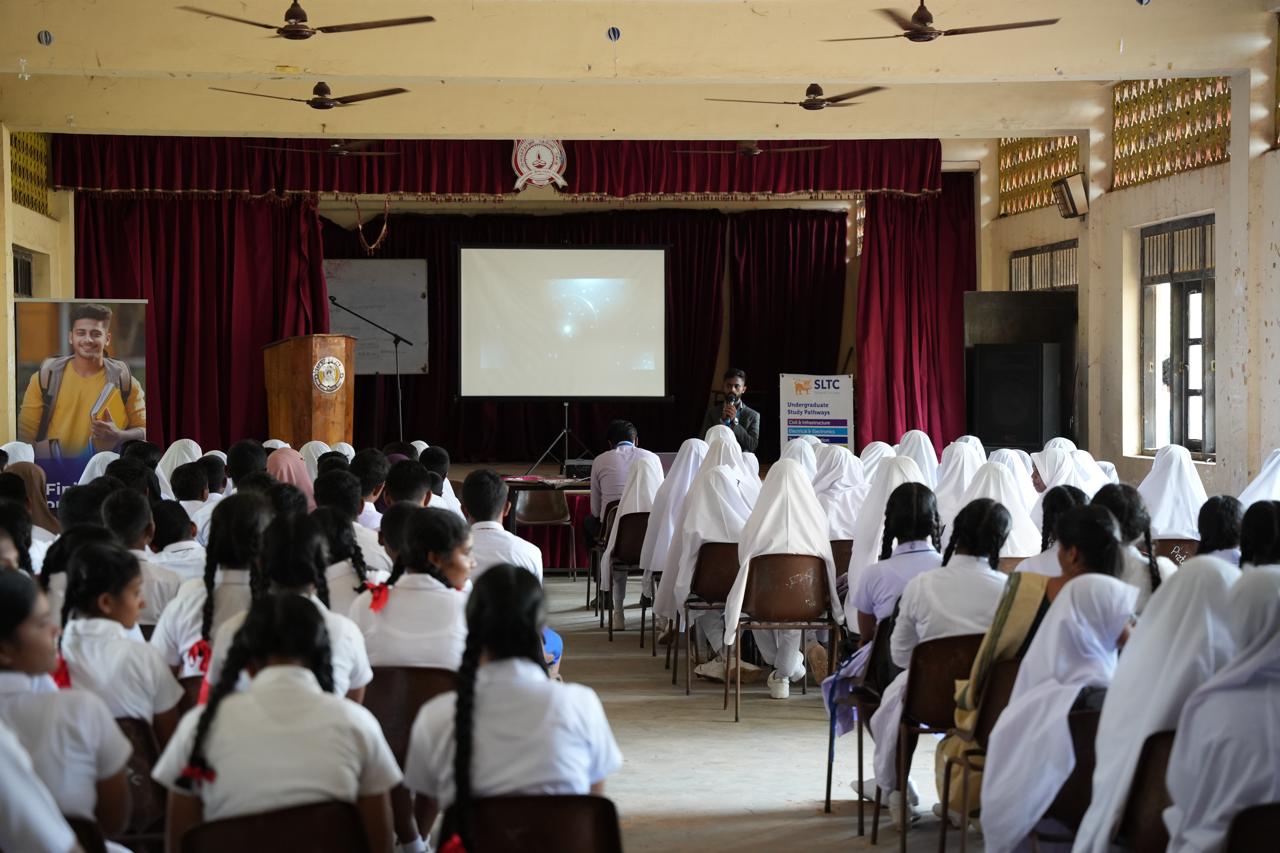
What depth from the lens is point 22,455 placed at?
810cm

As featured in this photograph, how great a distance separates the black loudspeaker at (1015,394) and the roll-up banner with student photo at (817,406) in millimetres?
1671

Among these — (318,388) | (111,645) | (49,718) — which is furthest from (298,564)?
(318,388)

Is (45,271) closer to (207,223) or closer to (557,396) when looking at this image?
(207,223)

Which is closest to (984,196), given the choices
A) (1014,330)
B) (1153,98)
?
(1014,330)

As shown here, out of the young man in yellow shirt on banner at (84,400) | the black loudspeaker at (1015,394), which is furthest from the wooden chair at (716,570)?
the black loudspeaker at (1015,394)

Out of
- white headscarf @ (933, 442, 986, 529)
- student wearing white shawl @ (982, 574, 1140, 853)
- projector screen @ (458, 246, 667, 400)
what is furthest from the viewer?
projector screen @ (458, 246, 667, 400)

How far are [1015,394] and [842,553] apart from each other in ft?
16.2

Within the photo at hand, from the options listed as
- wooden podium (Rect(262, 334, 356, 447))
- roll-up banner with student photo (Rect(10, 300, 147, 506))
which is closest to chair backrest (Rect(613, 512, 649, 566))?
wooden podium (Rect(262, 334, 356, 447))

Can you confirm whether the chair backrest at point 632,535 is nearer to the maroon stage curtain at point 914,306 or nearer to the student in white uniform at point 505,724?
the student in white uniform at point 505,724

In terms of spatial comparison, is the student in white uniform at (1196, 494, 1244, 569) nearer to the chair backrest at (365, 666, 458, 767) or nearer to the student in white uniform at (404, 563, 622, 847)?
the chair backrest at (365, 666, 458, 767)

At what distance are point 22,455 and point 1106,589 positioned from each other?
6.86 meters

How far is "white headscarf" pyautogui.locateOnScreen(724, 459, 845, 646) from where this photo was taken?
5633 millimetres

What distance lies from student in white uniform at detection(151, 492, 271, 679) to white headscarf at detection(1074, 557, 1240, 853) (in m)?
1.96

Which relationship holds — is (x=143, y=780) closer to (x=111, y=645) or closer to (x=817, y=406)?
(x=111, y=645)
